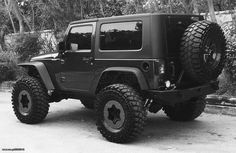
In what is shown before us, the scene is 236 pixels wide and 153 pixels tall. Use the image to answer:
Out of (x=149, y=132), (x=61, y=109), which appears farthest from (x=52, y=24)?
(x=149, y=132)

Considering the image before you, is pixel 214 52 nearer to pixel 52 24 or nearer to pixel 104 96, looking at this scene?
pixel 104 96

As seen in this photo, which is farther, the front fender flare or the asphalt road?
the front fender flare

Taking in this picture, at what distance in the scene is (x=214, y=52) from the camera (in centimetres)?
635

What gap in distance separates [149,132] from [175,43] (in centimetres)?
165

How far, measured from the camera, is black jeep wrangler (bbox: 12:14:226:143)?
19.2 feet

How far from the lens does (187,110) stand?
287 inches

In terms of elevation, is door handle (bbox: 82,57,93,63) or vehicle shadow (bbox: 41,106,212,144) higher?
door handle (bbox: 82,57,93,63)

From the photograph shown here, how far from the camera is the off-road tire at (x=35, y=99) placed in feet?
24.1

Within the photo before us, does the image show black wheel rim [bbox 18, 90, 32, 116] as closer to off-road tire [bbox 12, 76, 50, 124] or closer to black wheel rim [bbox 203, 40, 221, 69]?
off-road tire [bbox 12, 76, 50, 124]

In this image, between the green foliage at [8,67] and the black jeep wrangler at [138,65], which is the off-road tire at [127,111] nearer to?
the black jeep wrangler at [138,65]

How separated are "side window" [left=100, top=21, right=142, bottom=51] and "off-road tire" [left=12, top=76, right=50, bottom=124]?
165 cm

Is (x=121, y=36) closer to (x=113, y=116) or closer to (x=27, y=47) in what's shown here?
(x=113, y=116)

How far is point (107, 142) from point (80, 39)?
2.01 m

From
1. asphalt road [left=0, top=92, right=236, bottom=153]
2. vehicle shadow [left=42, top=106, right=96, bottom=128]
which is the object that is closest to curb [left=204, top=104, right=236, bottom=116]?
asphalt road [left=0, top=92, right=236, bottom=153]
